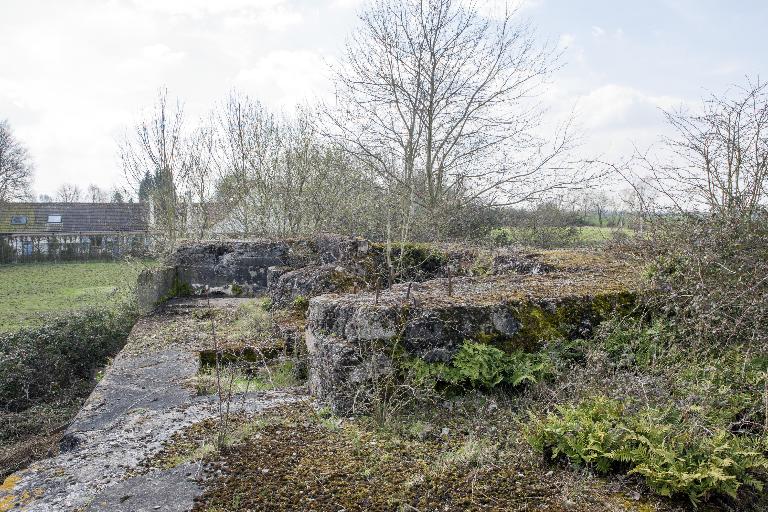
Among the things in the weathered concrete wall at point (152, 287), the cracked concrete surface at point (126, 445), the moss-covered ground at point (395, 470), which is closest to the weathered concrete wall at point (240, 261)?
the weathered concrete wall at point (152, 287)

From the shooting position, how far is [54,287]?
19.1 metres

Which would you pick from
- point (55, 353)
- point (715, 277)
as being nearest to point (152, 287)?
point (55, 353)

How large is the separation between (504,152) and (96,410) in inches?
467

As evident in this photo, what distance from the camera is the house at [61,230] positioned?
1180 inches

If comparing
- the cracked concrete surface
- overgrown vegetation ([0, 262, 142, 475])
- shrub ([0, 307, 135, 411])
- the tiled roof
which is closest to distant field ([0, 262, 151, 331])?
overgrown vegetation ([0, 262, 142, 475])

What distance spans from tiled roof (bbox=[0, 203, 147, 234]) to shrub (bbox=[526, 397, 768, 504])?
124 ft

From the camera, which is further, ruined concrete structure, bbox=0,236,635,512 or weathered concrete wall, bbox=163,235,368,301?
weathered concrete wall, bbox=163,235,368,301

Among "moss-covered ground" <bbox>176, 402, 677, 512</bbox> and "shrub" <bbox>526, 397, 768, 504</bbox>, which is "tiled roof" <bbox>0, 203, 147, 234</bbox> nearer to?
"moss-covered ground" <bbox>176, 402, 677, 512</bbox>

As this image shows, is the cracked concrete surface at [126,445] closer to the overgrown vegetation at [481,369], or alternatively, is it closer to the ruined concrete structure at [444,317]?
the ruined concrete structure at [444,317]

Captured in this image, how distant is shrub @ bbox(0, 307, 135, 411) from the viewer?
7816mm

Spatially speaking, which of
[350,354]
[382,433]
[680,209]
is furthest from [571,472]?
[680,209]

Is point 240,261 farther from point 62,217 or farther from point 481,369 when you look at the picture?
point 62,217

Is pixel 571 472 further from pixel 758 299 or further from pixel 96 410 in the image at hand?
pixel 96 410

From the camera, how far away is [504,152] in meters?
14.6
